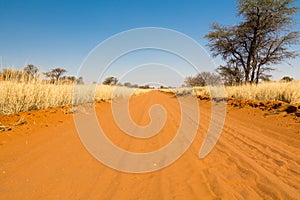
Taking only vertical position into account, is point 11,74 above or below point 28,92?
above

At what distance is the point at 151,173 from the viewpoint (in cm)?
286

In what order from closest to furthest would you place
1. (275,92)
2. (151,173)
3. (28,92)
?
1. (151,173)
2. (28,92)
3. (275,92)

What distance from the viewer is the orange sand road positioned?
228cm

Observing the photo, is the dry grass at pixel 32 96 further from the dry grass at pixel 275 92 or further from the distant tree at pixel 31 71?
the dry grass at pixel 275 92

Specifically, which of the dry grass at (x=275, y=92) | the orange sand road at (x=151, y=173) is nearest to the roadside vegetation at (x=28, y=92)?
the orange sand road at (x=151, y=173)

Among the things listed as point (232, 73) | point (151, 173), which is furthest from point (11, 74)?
point (232, 73)

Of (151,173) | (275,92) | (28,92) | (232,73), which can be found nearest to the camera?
→ (151,173)

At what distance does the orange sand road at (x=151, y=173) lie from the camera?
2.28m

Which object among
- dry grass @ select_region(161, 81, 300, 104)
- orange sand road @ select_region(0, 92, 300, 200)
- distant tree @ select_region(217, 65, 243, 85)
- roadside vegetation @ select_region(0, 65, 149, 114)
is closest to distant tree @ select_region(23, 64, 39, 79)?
roadside vegetation @ select_region(0, 65, 149, 114)

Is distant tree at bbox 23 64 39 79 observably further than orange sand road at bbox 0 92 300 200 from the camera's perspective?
Yes

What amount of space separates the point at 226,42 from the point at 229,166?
60.9 ft

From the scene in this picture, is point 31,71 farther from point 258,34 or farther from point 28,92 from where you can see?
point 258,34

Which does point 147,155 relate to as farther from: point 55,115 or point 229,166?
point 55,115

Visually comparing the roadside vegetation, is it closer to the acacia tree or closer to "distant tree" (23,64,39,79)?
"distant tree" (23,64,39,79)
